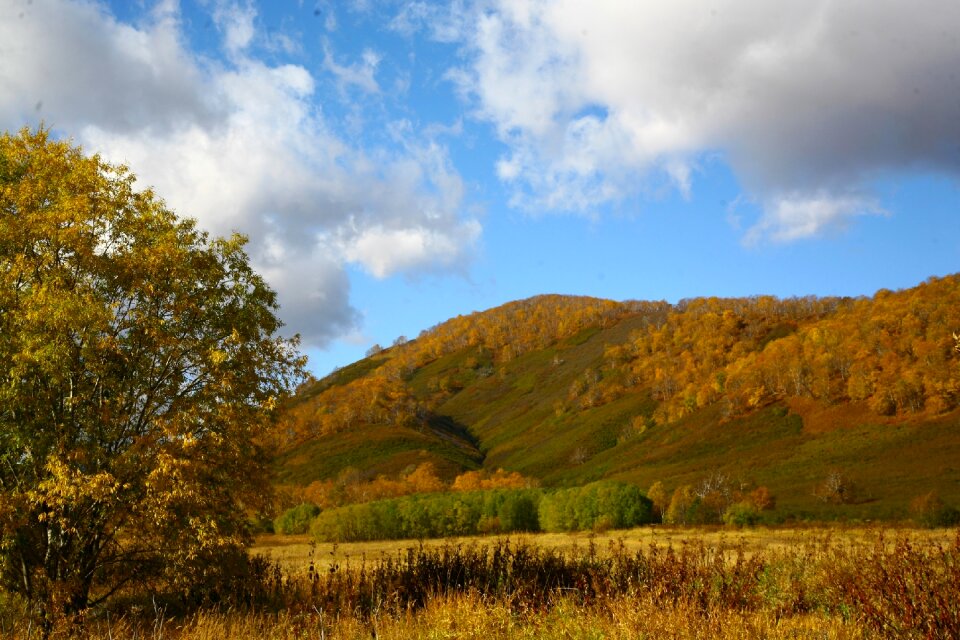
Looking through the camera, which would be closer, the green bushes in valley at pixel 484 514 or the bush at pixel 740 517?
the green bushes in valley at pixel 484 514

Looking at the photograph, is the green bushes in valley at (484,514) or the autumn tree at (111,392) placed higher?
the autumn tree at (111,392)

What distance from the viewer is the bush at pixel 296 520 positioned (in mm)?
82812

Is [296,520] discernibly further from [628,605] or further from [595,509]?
[628,605]

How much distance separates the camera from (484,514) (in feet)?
249

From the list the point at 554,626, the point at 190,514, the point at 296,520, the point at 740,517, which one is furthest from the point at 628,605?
the point at 296,520

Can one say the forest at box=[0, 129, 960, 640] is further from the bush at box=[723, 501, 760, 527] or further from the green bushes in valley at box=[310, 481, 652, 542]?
the bush at box=[723, 501, 760, 527]

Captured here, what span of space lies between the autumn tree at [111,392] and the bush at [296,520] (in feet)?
219

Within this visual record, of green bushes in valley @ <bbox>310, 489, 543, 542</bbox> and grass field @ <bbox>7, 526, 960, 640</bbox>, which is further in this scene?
green bushes in valley @ <bbox>310, 489, 543, 542</bbox>

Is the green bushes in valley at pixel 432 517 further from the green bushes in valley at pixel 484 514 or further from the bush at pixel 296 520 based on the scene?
the bush at pixel 296 520

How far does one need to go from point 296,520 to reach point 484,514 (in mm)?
24452

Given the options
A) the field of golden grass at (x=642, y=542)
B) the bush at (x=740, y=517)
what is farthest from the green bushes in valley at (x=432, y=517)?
the bush at (x=740, y=517)

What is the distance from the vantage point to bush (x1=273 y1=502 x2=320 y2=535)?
272ft

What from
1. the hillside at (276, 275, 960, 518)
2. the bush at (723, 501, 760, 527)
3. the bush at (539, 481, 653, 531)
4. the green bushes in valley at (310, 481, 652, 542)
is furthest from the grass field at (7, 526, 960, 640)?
the hillside at (276, 275, 960, 518)

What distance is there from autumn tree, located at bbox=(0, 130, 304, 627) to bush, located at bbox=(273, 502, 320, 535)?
66784mm
